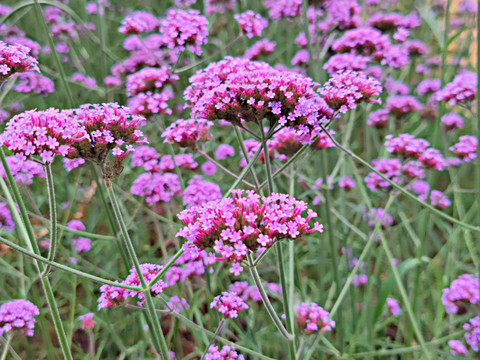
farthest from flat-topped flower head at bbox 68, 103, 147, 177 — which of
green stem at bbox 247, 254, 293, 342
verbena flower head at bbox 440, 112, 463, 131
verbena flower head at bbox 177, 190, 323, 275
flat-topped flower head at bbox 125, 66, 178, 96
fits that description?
verbena flower head at bbox 440, 112, 463, 131

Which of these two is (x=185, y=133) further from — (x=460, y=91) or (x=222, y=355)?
(x=460, y=91)

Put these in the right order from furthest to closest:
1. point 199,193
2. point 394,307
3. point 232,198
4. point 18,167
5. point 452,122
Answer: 1. point 452,122
2. point 394,307
3. point 199,193
4. point 18,167
5. point 232,198

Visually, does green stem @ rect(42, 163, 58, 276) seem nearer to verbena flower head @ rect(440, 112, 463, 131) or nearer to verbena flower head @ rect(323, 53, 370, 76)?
verbena flower head @ rect(323, 53, 370, 76)

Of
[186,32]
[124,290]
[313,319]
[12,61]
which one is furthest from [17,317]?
[186,32]

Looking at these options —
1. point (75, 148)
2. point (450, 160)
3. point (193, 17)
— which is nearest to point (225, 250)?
point (75, 148)

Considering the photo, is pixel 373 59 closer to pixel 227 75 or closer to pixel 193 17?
pixel 193 17

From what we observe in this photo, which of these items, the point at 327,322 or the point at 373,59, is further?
the point at 373,59
